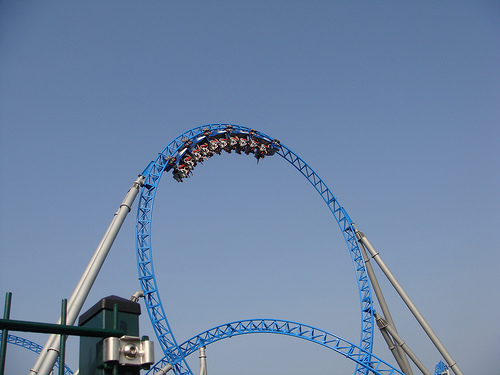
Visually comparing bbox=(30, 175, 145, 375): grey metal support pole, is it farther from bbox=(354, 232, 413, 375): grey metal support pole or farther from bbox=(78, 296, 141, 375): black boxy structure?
bbox=(354, 232, 413, 375): grey metal support pole

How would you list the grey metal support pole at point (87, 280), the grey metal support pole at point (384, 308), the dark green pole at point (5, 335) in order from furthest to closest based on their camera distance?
the grey metal support pole at point (384, 308), the grey metal support pole at point (87, 280), the dark green pole at point (5, 335)

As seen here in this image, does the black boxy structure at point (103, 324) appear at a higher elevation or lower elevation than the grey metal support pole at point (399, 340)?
lower

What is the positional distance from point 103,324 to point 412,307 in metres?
17.0

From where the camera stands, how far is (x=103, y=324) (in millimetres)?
2688

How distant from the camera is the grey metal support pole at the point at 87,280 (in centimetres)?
1066

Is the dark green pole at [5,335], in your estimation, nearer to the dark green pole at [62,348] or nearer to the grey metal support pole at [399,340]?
the dark green pole at [62,348]

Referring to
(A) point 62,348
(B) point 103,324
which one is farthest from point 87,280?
(A) point 62,348

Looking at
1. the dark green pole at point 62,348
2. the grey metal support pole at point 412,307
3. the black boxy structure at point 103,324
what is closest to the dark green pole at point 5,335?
the dark green pole at point 62,348

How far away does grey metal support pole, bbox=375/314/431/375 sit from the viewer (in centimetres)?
1739

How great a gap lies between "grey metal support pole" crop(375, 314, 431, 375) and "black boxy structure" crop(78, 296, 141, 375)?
16.8 metres

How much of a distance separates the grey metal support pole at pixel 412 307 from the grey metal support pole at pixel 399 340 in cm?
91

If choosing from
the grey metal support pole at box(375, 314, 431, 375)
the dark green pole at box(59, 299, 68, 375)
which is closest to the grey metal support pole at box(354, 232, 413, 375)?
the grey metal support pole at box(375, 314, 431, 375)

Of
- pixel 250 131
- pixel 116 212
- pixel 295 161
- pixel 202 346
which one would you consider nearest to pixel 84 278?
pixel 116 212

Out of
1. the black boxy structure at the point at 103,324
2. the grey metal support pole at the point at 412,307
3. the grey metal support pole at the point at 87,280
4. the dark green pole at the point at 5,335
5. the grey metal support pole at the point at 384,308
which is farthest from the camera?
the grey metal support pole at the point at 384,308
